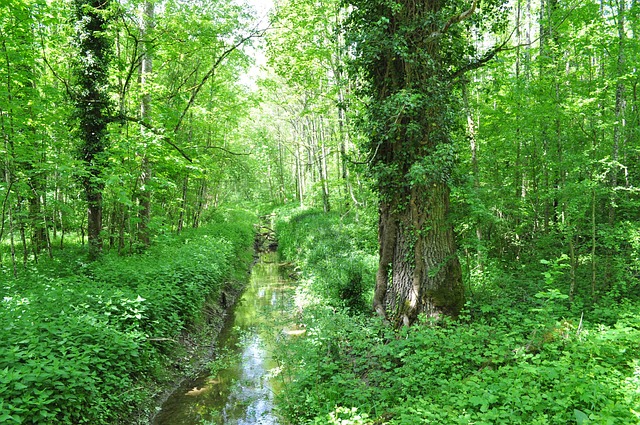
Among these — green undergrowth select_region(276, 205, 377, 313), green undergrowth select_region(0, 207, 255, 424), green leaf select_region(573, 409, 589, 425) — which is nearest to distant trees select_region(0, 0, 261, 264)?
green undergrowth select_region(0, 207, 255, 424)

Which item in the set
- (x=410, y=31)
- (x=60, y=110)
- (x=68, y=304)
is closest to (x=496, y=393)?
(x=410, y=31)

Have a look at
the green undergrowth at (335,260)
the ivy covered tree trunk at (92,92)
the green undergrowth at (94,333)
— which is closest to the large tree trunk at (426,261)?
the green undergrowth at (335,260)

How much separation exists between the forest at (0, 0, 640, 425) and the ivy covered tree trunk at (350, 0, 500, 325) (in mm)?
38

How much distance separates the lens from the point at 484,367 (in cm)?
432

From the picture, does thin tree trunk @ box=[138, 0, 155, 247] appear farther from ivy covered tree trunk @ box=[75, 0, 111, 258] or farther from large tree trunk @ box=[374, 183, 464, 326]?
large tree trunk @ box=[374, 183, 464, 326]

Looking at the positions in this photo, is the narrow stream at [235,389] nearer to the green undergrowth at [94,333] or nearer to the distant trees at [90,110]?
the green undergrowth at [94,333]

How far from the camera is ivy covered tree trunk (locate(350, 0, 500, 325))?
18.9 feet

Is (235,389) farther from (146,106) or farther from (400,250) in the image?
(146,106)

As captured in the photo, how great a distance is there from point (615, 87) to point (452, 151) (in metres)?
4.19

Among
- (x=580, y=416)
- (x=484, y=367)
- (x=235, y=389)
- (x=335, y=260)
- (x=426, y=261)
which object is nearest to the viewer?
(x=580, y=416)

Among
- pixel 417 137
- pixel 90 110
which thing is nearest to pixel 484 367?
pixel 417 137

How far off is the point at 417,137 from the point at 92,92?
8.03 metres

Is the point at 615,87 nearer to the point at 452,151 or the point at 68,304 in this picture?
the point at 452,151

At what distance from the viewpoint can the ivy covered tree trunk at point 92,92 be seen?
28.9ft
